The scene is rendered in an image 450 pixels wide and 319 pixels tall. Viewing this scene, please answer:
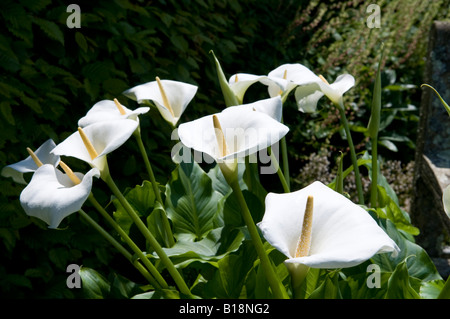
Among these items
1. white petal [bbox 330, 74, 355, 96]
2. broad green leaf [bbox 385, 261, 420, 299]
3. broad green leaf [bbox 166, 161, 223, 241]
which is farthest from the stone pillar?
broad green leaf [bbox 385, 261, 420, 299]

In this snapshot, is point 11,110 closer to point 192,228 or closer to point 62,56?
point 62,56

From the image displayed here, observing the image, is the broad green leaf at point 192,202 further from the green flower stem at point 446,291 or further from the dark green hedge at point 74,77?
the dark green hedge at point 74,77

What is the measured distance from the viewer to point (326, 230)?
525 mm

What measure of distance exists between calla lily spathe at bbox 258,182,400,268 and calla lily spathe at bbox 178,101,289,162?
0.24 ft

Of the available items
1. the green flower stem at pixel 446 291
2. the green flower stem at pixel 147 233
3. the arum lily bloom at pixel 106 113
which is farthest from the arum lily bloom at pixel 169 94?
the green flower stem at pixel 446 291

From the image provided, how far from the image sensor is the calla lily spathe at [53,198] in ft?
1.71

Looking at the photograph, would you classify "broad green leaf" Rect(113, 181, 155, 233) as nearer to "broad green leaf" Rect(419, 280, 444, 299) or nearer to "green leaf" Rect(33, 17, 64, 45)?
"broad green leaf" Rect(419, 280, 444, 299)

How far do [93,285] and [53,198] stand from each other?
21 centimetres

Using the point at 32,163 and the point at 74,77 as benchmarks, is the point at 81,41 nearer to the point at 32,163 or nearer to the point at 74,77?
the point at 74,77

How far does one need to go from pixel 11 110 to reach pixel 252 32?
1474mm

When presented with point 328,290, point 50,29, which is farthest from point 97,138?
point 50,29

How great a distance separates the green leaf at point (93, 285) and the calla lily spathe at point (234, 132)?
0.27 m

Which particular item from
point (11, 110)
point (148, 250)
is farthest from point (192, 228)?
point (11, 110)
